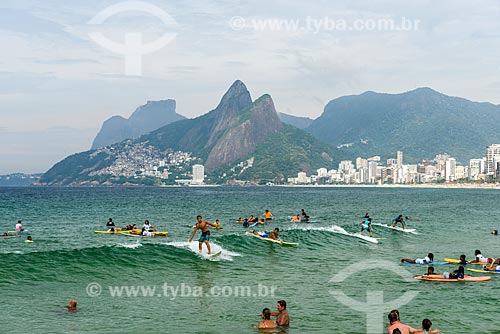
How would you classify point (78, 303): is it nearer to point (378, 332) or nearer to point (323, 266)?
point (378, 332)

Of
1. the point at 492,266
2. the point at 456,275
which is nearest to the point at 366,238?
the point at 492,266

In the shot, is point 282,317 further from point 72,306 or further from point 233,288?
point 72,306

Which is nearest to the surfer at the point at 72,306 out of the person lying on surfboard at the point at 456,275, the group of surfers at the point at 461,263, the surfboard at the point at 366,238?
the group of surfers at the point at 461,263

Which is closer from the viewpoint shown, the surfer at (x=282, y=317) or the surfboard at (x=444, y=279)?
the surfer at (x=282, y=317)

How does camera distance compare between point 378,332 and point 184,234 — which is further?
point 184,234

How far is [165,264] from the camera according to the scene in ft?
106

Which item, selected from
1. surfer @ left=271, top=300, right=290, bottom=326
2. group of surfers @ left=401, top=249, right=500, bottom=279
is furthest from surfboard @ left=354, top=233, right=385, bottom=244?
surfer @ left=271, top=300, right=290, bottom=326

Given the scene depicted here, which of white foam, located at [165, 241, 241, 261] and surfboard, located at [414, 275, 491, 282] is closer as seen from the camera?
surfboard, located at [414, 275, 491, 282]

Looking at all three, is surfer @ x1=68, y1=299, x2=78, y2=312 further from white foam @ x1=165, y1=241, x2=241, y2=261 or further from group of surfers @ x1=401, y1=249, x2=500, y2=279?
group of surfers @ x1=401, y1=249, x2=500, y2=279

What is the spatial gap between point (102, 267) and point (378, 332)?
713 inches

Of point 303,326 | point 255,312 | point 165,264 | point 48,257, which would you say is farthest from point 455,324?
point 48,257

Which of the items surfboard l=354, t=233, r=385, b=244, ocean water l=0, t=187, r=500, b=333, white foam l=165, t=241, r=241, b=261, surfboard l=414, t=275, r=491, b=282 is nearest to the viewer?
ocean water l=0, t=187, r=500, b=333

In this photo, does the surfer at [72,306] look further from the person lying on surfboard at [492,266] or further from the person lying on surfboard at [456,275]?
the person lying on surfboard at [492,266]

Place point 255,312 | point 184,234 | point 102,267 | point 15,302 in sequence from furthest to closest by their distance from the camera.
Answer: point 184,234 → point 102,267 → point 15,302 → point 255,312
